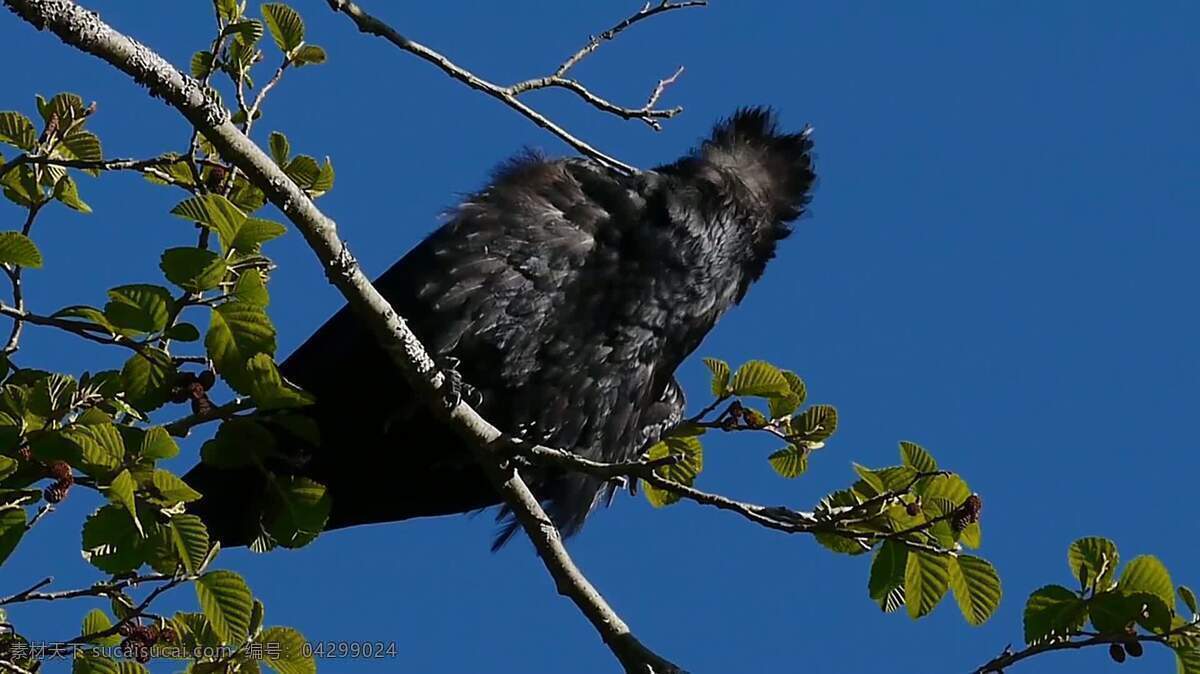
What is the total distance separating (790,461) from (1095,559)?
0.96m

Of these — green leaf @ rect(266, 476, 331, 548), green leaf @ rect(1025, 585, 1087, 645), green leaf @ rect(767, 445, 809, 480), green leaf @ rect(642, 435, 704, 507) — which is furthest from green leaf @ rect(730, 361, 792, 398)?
green leaf @ rect(266, 476, 331, 548)

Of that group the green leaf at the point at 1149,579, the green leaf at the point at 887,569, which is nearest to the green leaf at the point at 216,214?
the green leaf at the point at 887,569

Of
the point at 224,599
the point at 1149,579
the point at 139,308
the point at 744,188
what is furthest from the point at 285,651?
the point at 744,188

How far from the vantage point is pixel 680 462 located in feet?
14.8

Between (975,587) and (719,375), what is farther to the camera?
(719,375)

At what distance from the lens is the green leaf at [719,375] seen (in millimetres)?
4152

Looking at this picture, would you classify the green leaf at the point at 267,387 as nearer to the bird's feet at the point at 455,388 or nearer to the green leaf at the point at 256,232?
the green leaf at the point at 256,232

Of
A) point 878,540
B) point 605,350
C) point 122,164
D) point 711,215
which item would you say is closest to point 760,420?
point 878,540

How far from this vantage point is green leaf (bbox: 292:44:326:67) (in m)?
4.14

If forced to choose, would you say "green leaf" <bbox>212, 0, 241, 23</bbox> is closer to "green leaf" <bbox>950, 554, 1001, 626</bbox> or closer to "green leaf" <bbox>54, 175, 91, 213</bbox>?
"green leaf" <bbox>54, 175, 91, 213</bbox>

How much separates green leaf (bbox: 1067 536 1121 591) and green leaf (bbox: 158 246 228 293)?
2103mm

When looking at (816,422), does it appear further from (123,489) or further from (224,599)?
(123,489)

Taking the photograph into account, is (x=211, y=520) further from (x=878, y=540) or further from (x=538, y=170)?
(x=878, y=540)

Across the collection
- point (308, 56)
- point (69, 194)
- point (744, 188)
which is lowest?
point (69, 194)
